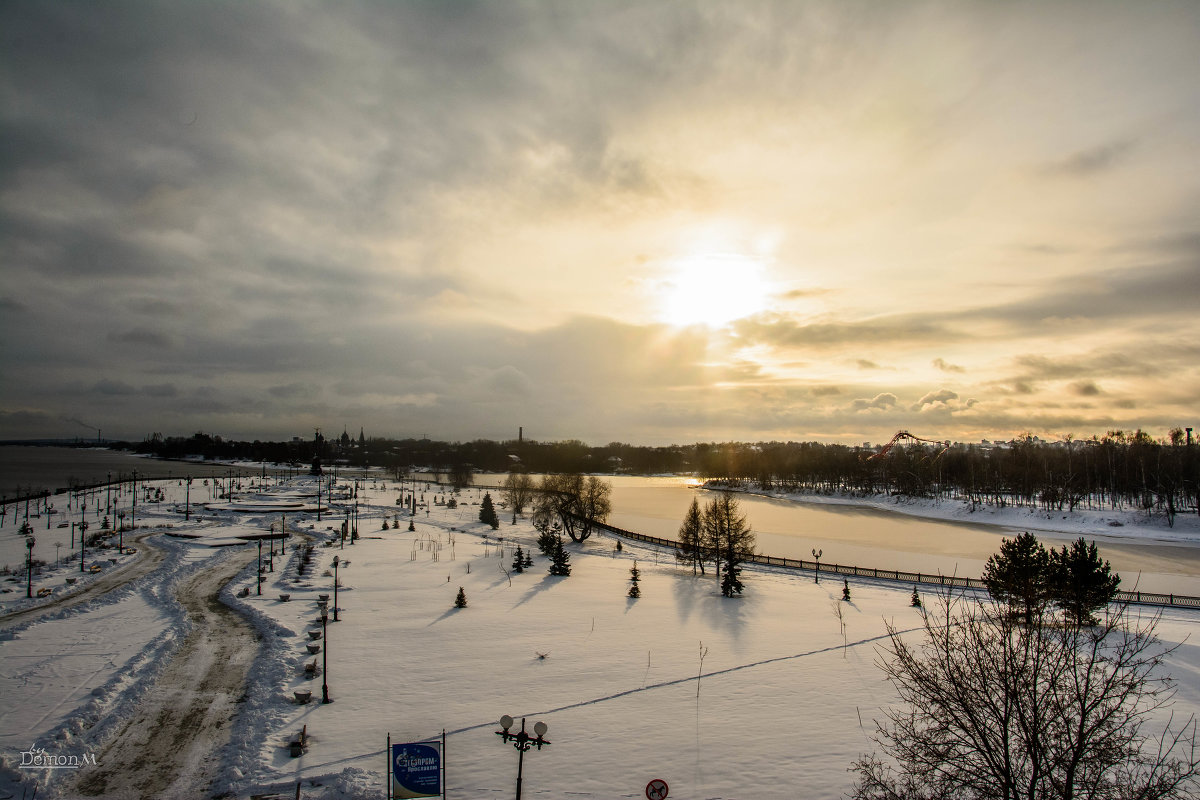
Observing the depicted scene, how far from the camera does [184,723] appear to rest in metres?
17.2

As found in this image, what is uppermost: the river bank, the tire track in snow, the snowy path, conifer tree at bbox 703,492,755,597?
conifer tree at bbox 703,492,755,597

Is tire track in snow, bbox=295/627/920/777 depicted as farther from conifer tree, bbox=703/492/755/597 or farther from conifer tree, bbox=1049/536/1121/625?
conifer tree, bbox=703/492/755/597

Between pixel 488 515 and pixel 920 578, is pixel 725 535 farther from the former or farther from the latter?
pixel 488 515

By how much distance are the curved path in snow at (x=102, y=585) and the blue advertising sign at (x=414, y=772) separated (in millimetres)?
27626

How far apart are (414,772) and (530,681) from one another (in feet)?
30.2

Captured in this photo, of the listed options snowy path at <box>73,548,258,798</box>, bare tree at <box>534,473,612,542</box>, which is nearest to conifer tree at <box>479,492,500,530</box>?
bare tree at <box>534,473,612,542</box>

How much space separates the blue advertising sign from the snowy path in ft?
21.6

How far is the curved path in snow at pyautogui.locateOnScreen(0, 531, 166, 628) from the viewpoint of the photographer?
2817 cm

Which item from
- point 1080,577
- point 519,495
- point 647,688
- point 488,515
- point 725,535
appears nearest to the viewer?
point 647,688

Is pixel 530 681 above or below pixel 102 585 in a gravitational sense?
above

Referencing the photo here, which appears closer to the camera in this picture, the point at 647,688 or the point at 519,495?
the point at 647,688

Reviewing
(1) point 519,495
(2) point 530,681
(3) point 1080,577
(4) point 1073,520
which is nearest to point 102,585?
(2) point 530,681

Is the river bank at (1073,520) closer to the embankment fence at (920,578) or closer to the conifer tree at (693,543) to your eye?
the embankment fence at (920,578)

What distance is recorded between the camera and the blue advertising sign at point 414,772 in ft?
37.6
